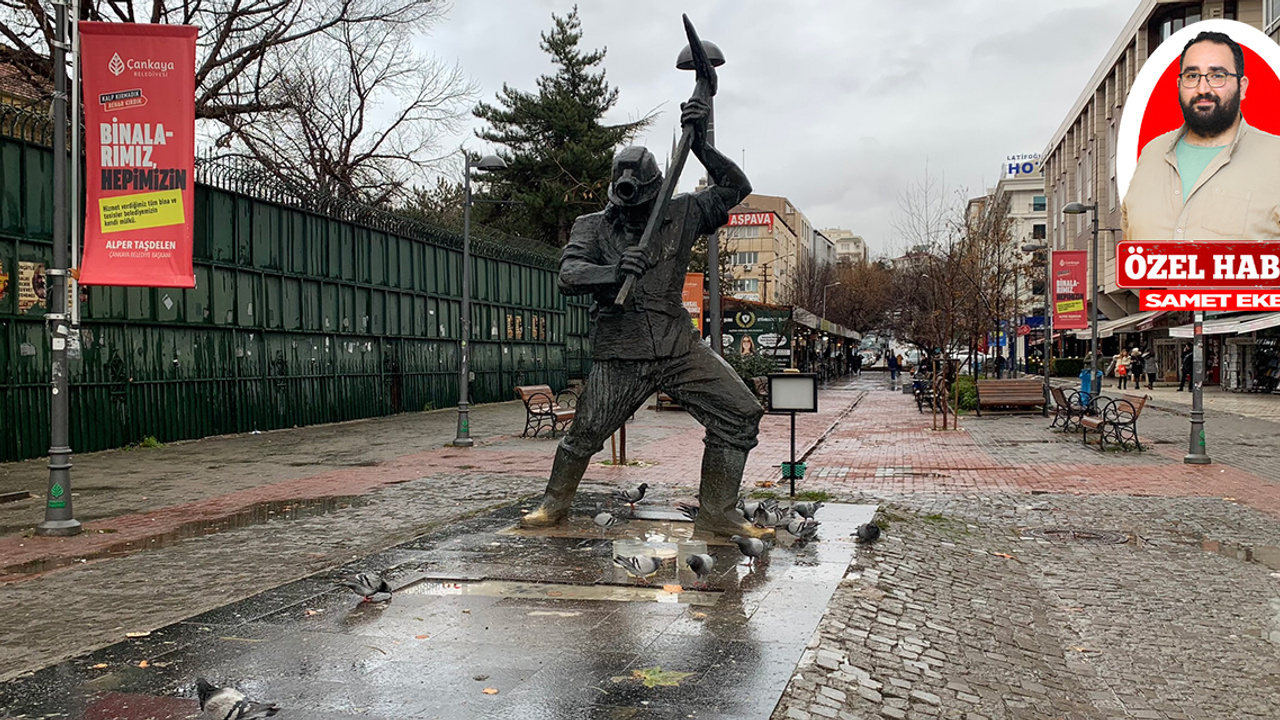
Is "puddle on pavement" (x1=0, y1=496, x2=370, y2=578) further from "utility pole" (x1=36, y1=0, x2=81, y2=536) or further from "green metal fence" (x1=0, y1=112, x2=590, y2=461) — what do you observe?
"green metal fence" (x1=0, y1=112, x2=590, y2=461)

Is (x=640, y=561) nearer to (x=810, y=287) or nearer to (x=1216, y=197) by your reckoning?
(x=1216, y=197)

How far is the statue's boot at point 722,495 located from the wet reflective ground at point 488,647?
19.6 inches

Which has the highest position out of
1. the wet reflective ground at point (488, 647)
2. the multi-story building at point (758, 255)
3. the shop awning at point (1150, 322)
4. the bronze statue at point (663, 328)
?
the multi-story building at point (758, 255)

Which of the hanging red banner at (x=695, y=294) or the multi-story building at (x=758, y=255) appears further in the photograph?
the multi-story building at (x=758, y=255)

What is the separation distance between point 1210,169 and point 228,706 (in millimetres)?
15954

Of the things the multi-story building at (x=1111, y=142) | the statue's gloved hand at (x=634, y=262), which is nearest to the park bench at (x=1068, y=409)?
the statue's gloved hand at (x=634, y=262)

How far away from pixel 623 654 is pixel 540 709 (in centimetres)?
72

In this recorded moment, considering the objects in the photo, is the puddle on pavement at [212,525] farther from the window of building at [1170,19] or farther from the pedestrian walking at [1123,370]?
the window of building at [1170,19]

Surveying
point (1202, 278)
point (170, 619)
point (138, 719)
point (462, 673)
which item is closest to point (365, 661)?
point (462, 673)

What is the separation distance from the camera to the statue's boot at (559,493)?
23.9 ft

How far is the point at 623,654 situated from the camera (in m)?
4.33

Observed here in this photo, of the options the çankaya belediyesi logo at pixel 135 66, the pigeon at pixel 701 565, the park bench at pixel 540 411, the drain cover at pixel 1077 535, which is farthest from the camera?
the park bench at pixel 540 411

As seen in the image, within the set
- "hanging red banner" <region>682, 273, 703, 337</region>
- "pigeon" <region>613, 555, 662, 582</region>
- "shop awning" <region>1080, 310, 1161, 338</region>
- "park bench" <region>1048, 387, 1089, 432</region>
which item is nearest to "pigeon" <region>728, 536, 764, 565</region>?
"pigeon" <region>613, 555, 662, 582</region>

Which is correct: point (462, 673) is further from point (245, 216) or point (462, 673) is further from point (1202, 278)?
point (245, 216)
